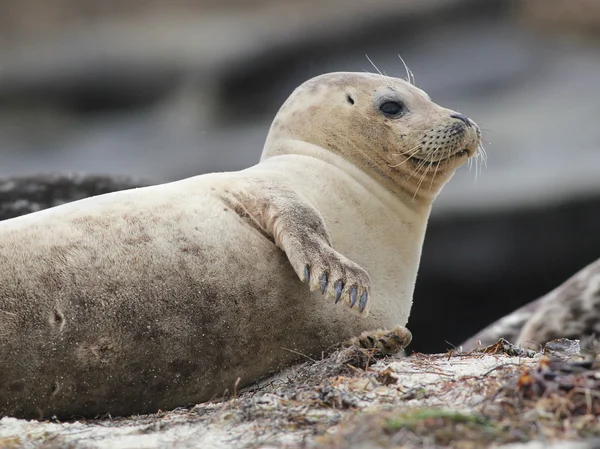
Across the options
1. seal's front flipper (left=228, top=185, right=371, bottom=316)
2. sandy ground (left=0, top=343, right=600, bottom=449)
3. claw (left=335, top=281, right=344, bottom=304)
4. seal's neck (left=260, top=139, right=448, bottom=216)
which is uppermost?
seal's neck (left=260, top=139, right=448, bottom=216)

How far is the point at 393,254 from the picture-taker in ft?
16.9

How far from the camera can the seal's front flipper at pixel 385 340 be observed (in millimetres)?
4645

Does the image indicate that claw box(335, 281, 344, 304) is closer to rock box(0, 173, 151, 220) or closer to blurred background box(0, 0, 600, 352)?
rock box(0, 173, 151, 220)

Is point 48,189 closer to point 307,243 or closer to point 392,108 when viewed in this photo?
point 392,108

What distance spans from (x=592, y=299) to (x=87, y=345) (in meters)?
5.00

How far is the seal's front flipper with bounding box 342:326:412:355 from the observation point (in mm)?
4645

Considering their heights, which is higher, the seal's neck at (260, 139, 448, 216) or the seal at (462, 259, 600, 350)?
the seal's neck at (260, 139, 448, 216)

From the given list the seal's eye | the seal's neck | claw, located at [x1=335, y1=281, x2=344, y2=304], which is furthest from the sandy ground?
the seal's eye

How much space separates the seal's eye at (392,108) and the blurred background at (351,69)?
6136 millimetres

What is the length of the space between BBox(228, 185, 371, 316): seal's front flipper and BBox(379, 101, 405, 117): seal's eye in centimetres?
86

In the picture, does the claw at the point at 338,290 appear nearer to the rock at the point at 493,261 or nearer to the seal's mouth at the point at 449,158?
the seal's mouth at the point at 449,158

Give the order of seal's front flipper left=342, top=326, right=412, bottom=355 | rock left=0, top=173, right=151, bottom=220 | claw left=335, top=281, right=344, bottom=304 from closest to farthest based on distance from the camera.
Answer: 1. claw left=335, top=281, right=344, bottom=304
2. seal's front flipper left=342, top=326, right=412, bottom=355
3. rock left=0, top=173, right=151, bottom=220

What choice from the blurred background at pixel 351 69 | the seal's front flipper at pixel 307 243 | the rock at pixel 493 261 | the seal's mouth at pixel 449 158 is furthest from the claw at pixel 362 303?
the blurred background at pixel 351 69

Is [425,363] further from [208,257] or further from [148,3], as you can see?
[148,3]
